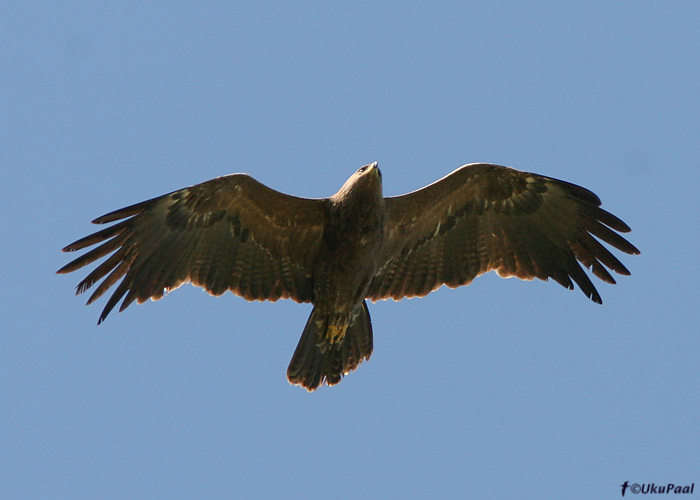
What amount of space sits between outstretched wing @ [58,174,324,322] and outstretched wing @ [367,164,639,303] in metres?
0.99

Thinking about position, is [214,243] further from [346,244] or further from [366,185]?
[366,185]

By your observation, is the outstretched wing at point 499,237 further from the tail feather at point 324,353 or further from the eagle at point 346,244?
the tail feather at point 324,353

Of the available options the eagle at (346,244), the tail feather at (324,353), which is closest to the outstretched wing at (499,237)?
the eagle at (346,244)

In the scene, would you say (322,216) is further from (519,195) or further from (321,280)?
(519,195)

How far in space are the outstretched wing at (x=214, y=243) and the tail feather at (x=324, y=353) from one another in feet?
1.41

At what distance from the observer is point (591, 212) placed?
10977mm

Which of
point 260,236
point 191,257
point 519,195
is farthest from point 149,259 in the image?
point 519,195

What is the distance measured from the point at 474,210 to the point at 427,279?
3.05 ft

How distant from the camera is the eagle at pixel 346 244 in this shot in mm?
10281

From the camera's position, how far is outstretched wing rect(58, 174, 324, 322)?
10297 millimetres

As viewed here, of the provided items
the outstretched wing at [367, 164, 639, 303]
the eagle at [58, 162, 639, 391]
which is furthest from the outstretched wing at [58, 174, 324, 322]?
the outstretched wing at [367, 164, 639, 303]

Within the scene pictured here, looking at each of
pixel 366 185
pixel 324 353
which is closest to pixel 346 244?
pixel 366 185

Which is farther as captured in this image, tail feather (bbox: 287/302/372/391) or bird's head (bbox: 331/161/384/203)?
tail feather (bbox: 287/302/372/391)

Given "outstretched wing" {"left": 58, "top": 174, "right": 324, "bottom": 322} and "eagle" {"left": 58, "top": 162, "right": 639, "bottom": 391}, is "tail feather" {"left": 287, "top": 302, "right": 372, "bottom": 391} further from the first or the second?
"outstretched wing" {"left": 58, "top": 174, "right": 324, "bottom": 322}
